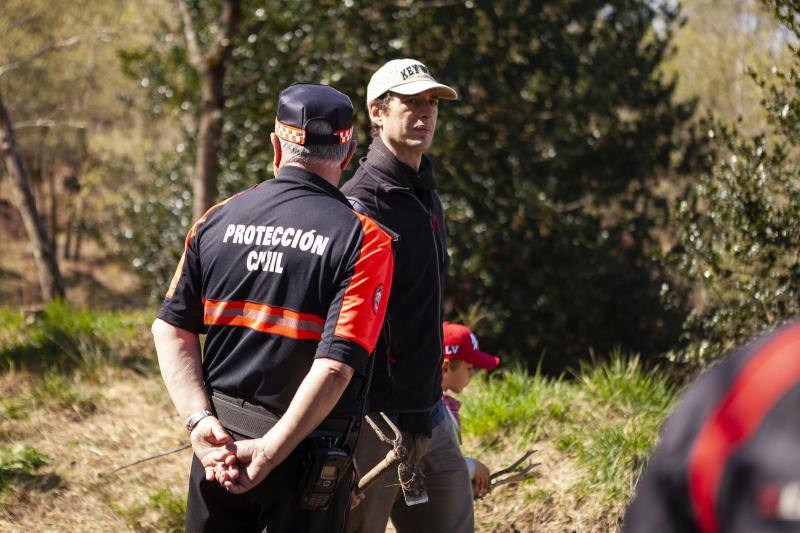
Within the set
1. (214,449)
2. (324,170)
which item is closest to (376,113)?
(324,170)

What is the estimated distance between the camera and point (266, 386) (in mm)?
2488

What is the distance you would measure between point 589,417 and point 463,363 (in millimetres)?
1952

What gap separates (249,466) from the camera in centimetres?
241

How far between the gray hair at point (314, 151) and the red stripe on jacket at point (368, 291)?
0.24 metres

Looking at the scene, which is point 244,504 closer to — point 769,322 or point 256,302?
point 256,302

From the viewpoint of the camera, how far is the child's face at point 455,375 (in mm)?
3684

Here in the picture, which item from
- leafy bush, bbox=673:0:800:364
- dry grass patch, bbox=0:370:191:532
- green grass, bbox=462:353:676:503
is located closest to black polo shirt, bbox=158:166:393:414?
dry grass patch, bbox=0:370:191:532

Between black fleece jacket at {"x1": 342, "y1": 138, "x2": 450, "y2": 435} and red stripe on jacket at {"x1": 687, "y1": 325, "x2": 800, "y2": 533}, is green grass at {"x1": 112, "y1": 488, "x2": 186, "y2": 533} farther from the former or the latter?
red stripe on jacket at {"x1": 687, "y1": 325, "x2": 800, "y2": 533}

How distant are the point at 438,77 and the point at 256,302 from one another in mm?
9508

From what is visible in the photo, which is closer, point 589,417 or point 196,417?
point 196,417

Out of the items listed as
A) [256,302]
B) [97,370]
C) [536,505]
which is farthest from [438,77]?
[256,302]

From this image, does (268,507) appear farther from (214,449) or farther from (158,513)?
(158,513)

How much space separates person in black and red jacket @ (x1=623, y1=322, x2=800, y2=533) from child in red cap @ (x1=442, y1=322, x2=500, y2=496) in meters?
2.61

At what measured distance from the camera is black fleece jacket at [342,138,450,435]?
2.97 m
